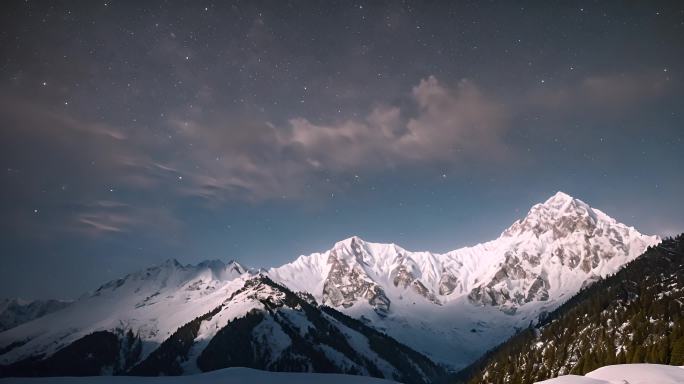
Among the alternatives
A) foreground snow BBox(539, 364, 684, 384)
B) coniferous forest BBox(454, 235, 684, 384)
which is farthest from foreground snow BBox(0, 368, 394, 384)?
coniferous forest BBox(454, 235, 684, 384)

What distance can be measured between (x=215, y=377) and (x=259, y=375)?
5.88 m

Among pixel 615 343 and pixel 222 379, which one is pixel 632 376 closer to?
pixel 222 379

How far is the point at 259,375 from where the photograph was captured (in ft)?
205

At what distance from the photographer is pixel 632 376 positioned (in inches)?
1580

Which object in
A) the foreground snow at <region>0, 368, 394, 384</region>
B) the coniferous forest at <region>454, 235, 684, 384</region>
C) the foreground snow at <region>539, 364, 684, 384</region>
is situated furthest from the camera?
the coniferous forest at <region>454, 235, 684, 384</region>

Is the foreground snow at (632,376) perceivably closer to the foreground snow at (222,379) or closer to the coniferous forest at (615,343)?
the foreground snow at (222,379)

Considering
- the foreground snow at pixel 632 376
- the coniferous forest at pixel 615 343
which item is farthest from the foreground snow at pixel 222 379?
the coniferous forest at pixel 615 343

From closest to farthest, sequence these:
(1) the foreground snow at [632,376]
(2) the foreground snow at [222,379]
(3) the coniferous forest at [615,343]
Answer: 1. (1) the foreground snow at [632,376]
2. (2) the foreground snow at [222,379]
3. (3) the coniferous forest at [615,343]

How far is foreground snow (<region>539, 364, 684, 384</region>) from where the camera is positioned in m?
38.2

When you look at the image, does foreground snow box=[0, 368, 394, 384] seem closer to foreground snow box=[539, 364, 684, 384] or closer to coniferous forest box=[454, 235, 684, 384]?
foreground snow box=[539, 364, 684, 384]

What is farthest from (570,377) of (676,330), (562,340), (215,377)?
(562,340)

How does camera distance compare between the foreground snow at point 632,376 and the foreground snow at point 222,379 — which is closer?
the foreground snow at point 632,376

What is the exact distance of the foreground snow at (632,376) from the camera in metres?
38.2

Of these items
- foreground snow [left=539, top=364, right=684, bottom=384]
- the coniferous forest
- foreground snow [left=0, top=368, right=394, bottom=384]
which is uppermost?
foreground snow [left=539, top=364, right=684, bottom=384]
